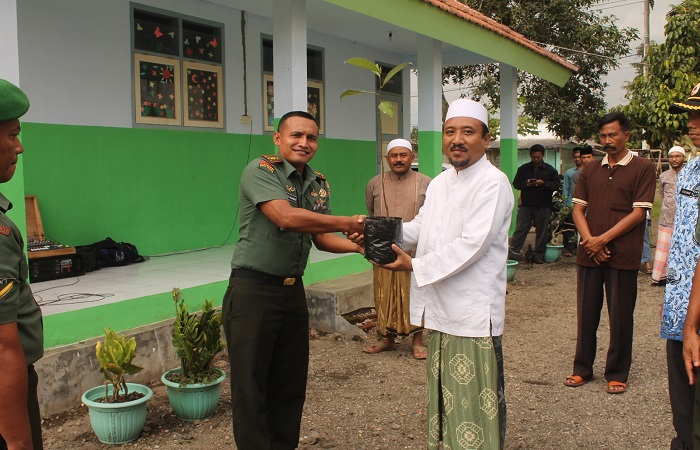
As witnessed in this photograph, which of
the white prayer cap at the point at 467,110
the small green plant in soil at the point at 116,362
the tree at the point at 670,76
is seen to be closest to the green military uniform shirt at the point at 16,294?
the white prayer cap at the point at 467,110

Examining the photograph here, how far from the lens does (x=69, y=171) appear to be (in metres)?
6.46

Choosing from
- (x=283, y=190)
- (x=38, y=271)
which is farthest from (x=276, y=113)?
(x=283, y=190)

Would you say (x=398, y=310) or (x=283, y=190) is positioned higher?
(x=283, y=190)

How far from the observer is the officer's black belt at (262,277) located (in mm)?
3094

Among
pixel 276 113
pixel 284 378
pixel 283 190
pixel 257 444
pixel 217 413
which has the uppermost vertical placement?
pixel 276 113

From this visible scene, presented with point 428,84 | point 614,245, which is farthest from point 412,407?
point 428,84

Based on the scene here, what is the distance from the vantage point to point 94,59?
663 centimetres

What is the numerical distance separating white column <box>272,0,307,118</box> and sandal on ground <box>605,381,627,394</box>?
3.52 metres

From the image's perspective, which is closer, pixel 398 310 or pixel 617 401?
pixel 617 401

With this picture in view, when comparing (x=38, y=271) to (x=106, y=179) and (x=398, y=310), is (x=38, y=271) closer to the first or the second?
(x=106, y=179)

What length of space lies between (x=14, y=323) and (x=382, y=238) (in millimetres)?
1510

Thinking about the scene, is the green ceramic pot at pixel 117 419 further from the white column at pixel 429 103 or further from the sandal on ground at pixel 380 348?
the white column at pixel 429 103

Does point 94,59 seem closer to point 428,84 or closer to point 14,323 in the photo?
point 428,84

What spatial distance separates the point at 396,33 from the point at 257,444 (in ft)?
23.7
